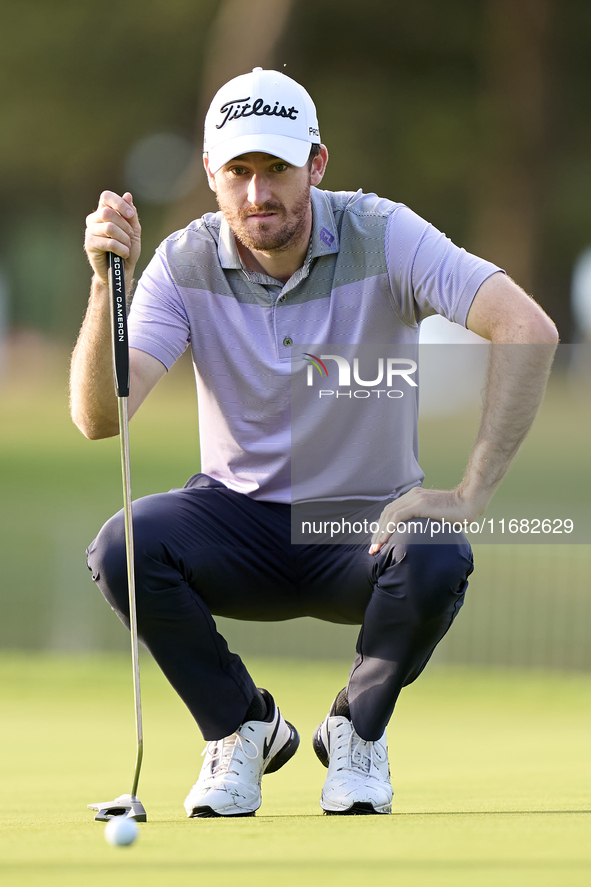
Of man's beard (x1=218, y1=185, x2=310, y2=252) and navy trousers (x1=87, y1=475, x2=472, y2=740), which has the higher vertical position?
man's beard (x1=218, y1=185, x2=310, y2=252)

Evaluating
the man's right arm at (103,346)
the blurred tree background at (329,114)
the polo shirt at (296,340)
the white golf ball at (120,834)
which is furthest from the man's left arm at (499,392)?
the blurred tree background at (329,114)

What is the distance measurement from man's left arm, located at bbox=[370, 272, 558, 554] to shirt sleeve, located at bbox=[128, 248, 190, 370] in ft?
1.85

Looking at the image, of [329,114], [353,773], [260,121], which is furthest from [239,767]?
[329,114]

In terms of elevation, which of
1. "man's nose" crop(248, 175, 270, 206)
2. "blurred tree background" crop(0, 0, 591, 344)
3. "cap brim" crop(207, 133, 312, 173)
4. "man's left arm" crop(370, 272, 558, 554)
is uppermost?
"blurred tree background" crop(0, 0, 591, 344)

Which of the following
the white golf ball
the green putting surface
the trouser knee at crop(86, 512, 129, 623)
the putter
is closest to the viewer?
the green putting surface

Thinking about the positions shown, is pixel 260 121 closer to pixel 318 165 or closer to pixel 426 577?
pixel 318 165

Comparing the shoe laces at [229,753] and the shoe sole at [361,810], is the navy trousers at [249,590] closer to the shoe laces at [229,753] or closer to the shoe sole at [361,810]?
the shoe laces at [229,753]

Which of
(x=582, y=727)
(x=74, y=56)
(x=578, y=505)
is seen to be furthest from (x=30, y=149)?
(x=582, y=727)

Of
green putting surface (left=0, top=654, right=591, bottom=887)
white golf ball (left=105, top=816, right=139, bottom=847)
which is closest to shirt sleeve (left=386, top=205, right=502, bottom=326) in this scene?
green putting surface (left=0, top=654, right=591, bottom=887)

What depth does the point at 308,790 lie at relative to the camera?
273 centimetres

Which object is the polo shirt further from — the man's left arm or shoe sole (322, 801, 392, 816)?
shoe sole (322, 801, 392, 816)

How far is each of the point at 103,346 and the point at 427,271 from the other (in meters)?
0.63

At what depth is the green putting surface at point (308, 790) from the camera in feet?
4.95

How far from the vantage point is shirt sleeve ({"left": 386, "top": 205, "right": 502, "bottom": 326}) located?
2.39 metres
